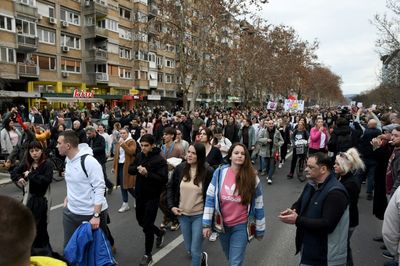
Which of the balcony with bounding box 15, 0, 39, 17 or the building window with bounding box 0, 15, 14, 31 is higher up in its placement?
the balcony with bounding box 15, 0, 39, 17

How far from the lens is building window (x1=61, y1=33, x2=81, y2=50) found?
3796cm

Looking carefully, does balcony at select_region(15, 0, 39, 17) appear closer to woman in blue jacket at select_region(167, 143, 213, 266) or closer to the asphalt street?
the asphalt street

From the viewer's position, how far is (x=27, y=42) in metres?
31.8

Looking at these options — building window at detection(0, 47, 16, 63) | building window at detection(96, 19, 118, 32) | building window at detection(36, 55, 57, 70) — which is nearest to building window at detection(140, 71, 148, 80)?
building window at detection(96, 19, 118, 32)

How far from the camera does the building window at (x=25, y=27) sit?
3154cm

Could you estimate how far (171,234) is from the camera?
19.6 ft

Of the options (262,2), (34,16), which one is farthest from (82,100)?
(262,2)

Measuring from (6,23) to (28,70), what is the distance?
4272 millimetres

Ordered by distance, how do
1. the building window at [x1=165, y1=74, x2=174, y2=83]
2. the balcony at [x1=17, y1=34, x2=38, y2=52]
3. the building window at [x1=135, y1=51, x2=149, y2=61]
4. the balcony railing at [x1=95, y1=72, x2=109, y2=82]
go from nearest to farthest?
the balcony at [x1=17, y1=34, x2=38, y2=52] < the balcony railing at [x1=95, y1=72, x2=109, y2=82] < the building window at [x1=135, y1=51, x2=149, y2=61] < the building window at [x1=165, y1=74, x2=174, y2=83]

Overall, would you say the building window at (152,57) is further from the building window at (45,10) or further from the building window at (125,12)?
the building window at (45,10)

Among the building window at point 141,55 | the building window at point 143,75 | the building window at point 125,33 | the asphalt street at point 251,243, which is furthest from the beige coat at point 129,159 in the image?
the building window at point 143,75

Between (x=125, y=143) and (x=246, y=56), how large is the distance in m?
36.3

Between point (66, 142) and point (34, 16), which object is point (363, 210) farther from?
point (34, 16)

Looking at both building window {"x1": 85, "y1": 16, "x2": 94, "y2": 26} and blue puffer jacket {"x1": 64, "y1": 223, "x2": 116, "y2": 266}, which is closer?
blue puffer jacket {"x1": 64, "y1": 223, "x2": 116, "y2": 266}
